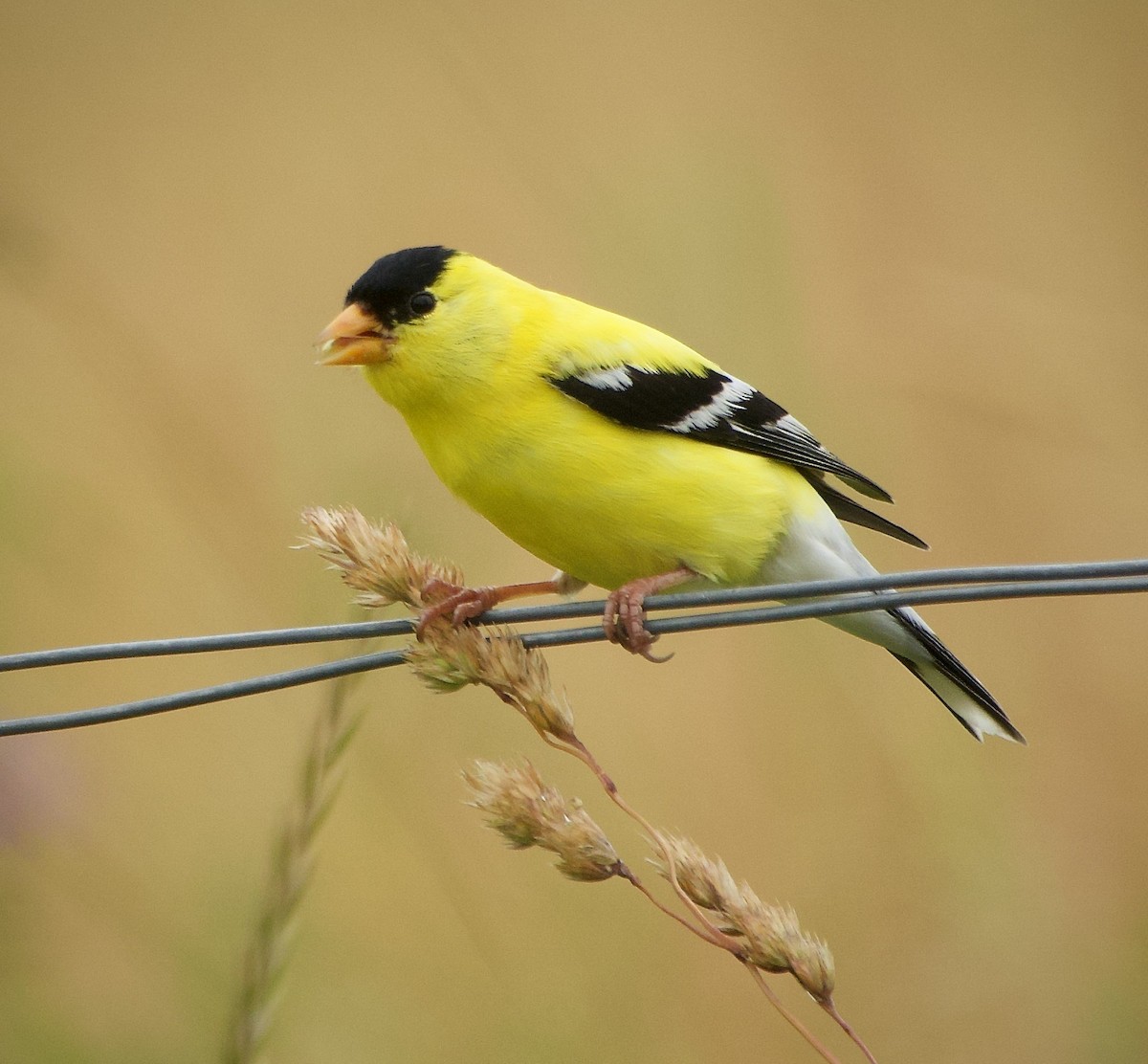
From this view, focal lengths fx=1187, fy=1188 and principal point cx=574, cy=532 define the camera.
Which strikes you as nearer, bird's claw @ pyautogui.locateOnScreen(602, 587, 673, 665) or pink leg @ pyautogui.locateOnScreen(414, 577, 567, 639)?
pink leg @ pyautogui.locateOnScreen(414, 577, 567, 639)

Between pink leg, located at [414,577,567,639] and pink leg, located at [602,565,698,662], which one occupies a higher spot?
pink leg, located at [414,577,567,639]

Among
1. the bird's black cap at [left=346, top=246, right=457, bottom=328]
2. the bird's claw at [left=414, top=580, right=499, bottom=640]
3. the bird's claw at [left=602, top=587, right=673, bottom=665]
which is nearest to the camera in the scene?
the bird's claw at [left=414, top=580, right=499, bottom=640]

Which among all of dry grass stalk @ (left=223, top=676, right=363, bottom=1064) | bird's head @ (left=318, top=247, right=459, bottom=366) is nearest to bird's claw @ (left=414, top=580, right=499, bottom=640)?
dry grass stalk @ (left=223, top=676, right=363, bottom=1064)

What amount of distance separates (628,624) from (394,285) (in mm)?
813

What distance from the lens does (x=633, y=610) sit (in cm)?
204

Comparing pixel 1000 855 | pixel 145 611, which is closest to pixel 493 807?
pixel 1000 855

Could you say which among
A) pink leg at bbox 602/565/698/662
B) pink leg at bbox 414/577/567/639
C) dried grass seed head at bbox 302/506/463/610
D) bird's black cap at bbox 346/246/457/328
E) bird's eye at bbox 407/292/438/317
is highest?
bird's black cap at bbox 346/246/457/328

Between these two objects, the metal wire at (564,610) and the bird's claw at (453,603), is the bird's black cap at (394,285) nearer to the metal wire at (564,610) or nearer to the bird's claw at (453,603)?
the bird's claw at (453,603)

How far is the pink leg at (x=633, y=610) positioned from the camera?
6.66 feet

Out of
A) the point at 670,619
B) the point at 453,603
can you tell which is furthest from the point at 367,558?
the point at 453,603

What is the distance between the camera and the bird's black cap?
229cm

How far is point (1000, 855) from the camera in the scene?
2.33 meters

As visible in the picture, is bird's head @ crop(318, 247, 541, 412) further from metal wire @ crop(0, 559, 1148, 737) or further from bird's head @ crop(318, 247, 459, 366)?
metal wire @ crop(0, 559, 1148, 737)

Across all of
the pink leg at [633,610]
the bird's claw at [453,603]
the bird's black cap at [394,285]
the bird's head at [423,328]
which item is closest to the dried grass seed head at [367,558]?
the bird's claw at [453,603]
